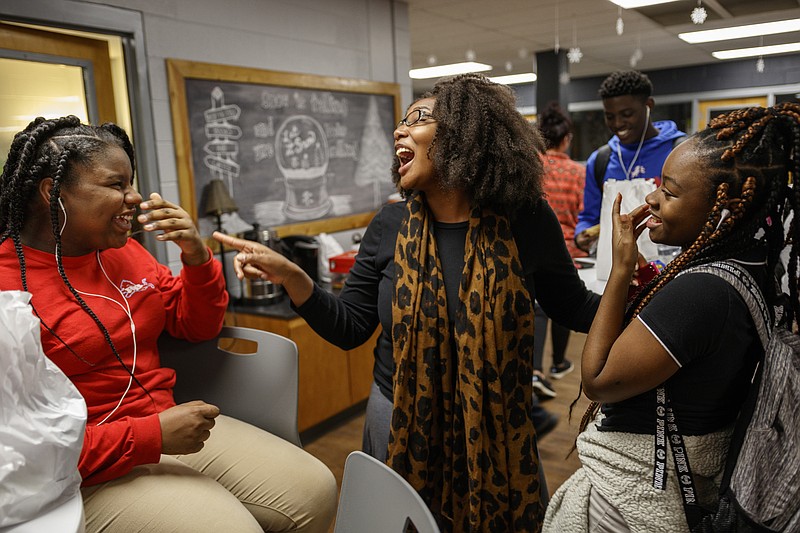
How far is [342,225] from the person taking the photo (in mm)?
4016

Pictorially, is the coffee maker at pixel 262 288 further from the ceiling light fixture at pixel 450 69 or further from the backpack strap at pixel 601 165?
the ceiling light fixture at pixel 450 69

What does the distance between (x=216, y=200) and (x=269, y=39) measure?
110cm

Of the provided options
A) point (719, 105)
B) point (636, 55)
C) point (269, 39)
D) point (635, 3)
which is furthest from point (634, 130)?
point (719, 105)

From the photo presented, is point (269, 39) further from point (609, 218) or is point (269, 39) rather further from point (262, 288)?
point (609, 218)

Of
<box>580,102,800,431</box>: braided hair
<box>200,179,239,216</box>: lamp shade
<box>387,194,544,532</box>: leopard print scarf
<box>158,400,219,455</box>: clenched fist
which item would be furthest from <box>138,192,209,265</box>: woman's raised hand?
<box>200,179,239,216</box>: lamp shade

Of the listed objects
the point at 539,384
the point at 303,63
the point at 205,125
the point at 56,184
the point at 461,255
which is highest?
the point at 303,63

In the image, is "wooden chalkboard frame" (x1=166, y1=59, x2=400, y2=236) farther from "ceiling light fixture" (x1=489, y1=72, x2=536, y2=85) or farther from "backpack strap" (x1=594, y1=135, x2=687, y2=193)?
"ceiling light fixture" (x1=489, y1=72, x2=536, y2=85)

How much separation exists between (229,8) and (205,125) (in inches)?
27.0

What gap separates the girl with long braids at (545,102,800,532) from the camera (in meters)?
1.01

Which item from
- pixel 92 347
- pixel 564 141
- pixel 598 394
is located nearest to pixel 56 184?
pixel 92 347

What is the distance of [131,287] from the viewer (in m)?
1.55

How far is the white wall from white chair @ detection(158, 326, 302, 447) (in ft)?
4.37

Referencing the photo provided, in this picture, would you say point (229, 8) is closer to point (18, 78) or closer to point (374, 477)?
point (18, 78)

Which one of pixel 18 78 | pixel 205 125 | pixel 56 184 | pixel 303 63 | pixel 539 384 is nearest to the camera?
pixel 56 184
